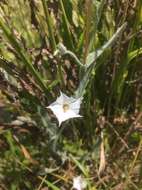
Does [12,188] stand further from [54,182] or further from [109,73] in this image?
[109,73]

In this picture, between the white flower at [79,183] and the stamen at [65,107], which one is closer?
the stamen at [65,107]

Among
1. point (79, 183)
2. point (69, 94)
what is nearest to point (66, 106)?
point (69, 94)

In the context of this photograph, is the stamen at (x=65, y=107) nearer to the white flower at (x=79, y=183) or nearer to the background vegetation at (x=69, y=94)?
the background vegetation at (x=69, y=94)

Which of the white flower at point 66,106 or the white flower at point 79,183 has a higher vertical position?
the white flower at point 66,106

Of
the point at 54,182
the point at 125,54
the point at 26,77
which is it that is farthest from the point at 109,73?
the point at 54,182

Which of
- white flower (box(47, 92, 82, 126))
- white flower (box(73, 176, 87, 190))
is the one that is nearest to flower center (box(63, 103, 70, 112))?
white flower (box(47, 92, 82, 126))

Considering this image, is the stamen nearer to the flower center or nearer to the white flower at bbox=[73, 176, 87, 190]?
the flower center

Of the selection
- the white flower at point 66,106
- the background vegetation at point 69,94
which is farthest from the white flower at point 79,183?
the white flower at point 66,106
